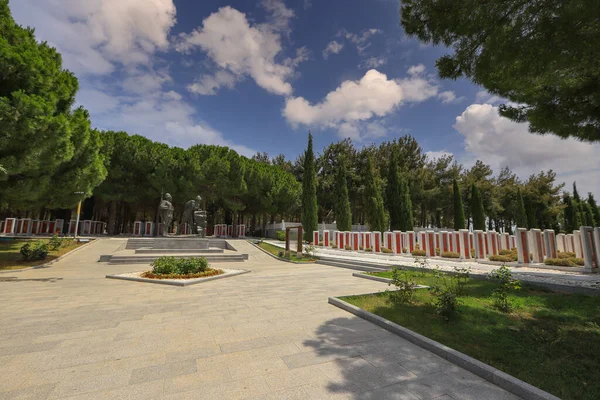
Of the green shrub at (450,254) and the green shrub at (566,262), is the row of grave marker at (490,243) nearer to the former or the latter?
the green shrub at (450,254)

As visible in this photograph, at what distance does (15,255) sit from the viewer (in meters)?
12.9

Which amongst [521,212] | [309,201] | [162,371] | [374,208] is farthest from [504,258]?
[521,212]

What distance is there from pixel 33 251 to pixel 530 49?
17907mm

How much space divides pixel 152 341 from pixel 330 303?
370 centimetres

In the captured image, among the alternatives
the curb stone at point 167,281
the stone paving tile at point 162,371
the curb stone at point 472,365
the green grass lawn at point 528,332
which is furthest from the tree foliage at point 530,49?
the curb stone at point 167,281

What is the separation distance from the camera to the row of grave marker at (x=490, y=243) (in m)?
9.37

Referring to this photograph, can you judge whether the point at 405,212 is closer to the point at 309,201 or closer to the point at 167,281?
the point at 309,201

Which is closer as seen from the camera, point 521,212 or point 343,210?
point 343,210

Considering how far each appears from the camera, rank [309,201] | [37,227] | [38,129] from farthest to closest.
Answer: [309,201] → [37,227] → [38,129]

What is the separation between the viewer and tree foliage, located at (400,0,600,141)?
3965 millimetres

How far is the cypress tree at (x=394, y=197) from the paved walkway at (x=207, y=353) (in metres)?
23.0

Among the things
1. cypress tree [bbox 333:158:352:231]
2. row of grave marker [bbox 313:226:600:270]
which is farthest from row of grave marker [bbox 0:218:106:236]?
cypress tree [bbox 333:158:352:231]

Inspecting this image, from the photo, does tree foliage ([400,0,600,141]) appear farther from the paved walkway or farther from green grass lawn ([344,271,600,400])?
the paved walkway

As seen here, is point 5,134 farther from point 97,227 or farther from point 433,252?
point 97,227
